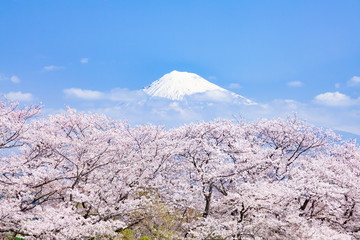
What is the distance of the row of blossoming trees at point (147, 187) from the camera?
10.0 metres

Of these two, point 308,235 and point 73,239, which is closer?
point 73,239

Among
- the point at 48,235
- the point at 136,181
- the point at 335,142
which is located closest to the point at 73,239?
the point at 48,235

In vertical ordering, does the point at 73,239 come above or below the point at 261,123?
below

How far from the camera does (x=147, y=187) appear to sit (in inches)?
477

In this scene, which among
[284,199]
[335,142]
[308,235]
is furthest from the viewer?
[335,142]

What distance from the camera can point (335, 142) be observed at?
1934 cm

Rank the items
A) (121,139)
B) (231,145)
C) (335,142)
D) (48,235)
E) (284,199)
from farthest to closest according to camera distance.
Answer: (335,142), (231,145), (121,139), (284,199), (48,235)

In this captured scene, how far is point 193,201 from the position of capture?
13.8 meters

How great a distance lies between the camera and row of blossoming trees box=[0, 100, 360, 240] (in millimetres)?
10039

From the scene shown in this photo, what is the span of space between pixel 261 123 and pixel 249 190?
882 cm

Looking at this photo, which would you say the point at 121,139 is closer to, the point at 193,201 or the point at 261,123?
the point at 193,201

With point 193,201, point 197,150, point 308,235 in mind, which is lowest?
point 308,235

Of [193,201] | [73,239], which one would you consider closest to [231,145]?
[193,201]

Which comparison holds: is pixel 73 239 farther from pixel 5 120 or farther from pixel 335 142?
pixel 335 142
